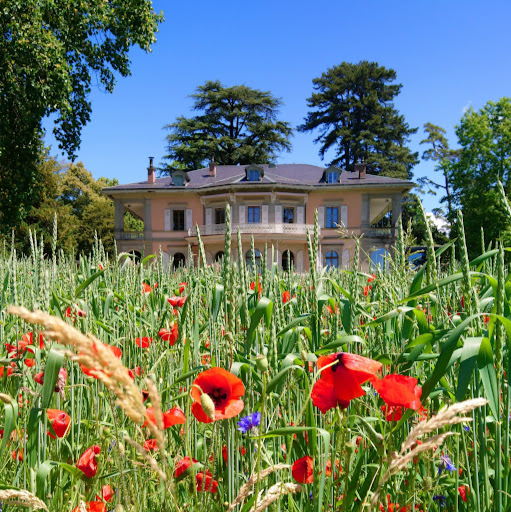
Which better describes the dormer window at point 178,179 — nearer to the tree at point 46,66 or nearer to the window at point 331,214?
the window at point 331,214

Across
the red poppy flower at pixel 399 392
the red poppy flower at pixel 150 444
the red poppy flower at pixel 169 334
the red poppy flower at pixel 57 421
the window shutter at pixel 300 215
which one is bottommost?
the red poppy flower at pixel 150 444

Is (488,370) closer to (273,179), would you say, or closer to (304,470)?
(304,470)

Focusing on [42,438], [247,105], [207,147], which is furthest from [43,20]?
[247,105]

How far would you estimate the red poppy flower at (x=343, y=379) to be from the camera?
782mm

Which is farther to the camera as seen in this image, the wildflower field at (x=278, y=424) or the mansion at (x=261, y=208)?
the mansion at (x=261, y=208)

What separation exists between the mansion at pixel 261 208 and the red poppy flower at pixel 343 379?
78.5ft

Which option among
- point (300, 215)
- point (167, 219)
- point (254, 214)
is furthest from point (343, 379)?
point (167, 219)

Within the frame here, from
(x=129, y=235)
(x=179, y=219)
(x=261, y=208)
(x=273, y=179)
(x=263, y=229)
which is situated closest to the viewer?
(x=263, y=229)

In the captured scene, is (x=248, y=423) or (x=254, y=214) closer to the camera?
(x=248, y=423)

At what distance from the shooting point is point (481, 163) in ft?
84.6

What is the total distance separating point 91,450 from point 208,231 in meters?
25.2

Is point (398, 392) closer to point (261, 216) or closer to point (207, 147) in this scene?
point (261, 216)

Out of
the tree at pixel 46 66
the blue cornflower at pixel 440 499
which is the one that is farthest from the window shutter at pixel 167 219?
the blue cornflower at pixel 440 499

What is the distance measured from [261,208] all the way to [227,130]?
12681 millimetres
